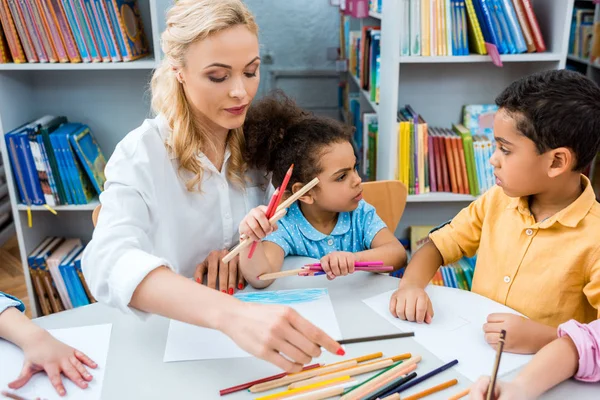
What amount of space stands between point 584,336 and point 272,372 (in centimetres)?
51

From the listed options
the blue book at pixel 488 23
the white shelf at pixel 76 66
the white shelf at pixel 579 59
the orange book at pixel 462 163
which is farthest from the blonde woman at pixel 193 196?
the white shelf at pixel 579 59

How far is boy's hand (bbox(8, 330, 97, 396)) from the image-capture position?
2.86 feet

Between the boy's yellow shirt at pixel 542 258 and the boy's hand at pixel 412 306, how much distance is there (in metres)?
0.24

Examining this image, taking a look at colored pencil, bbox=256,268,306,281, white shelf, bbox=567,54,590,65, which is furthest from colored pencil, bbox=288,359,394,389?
white shelf, bbox=567,54,590,65

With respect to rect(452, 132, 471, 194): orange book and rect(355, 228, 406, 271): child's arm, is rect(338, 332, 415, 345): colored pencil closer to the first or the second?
rect(355, 228, 406, 271): child's arm

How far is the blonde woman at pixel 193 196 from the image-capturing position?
803mm

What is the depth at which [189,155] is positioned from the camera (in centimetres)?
129

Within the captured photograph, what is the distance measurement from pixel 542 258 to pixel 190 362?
0.73 m

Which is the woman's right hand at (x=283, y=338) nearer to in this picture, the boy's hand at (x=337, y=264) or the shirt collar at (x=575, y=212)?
the boy's hand at (x=337, y=264)

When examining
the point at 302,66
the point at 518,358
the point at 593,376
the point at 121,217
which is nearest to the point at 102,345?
the point at 121,217

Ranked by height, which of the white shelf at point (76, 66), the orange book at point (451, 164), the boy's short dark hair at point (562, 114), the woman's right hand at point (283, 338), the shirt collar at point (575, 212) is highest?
the white shelf at point (76, 66)

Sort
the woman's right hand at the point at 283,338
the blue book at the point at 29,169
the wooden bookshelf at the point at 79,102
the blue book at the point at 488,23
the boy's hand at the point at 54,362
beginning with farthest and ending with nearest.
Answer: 1. the wooden bookshelf at the point at 79,102
2. the blue book at the point at 29,169
3. the blue book at the point at 488,23
4. the boy's hand at the point at 54,362
5. the woman's right hand at the point at 283,338

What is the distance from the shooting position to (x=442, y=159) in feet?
7.33

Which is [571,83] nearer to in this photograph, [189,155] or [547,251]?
[547,251]
